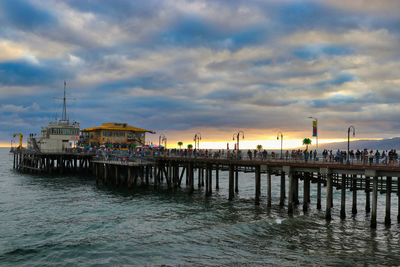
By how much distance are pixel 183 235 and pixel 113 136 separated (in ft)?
193

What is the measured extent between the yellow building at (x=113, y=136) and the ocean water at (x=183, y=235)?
41823 mm

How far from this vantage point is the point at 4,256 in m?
19.1

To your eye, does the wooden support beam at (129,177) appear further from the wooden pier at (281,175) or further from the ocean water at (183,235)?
the ocean water at (183,235)

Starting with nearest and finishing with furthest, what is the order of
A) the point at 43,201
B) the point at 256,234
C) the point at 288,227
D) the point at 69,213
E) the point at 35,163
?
the point at 256,234, the point at 288,227, the point at 69,213, the point at 43,201, the point at 35,163

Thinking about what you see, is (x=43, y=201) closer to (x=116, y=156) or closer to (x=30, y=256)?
(x=116, y=156)

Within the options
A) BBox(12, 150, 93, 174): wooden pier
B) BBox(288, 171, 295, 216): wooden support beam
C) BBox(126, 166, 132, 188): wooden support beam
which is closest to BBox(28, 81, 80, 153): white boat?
BBox(12, 150, 93, 174): wooden pier

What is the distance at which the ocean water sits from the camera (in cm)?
1886

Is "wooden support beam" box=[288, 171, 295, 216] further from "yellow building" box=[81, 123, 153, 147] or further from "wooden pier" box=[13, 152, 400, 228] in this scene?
"yellow building" box=[81, 123, 153, 147]

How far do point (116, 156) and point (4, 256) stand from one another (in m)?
30.0

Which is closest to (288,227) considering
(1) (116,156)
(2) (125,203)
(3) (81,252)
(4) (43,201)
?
(3) (81,252)

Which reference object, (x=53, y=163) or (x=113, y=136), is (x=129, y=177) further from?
(x=113, y=136)

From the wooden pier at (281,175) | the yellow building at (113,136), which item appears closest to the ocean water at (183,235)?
the wooden pier at (281,175)

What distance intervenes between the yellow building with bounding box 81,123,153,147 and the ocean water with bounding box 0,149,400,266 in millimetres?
41823

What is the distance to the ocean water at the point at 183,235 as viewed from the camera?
61.9 feet
